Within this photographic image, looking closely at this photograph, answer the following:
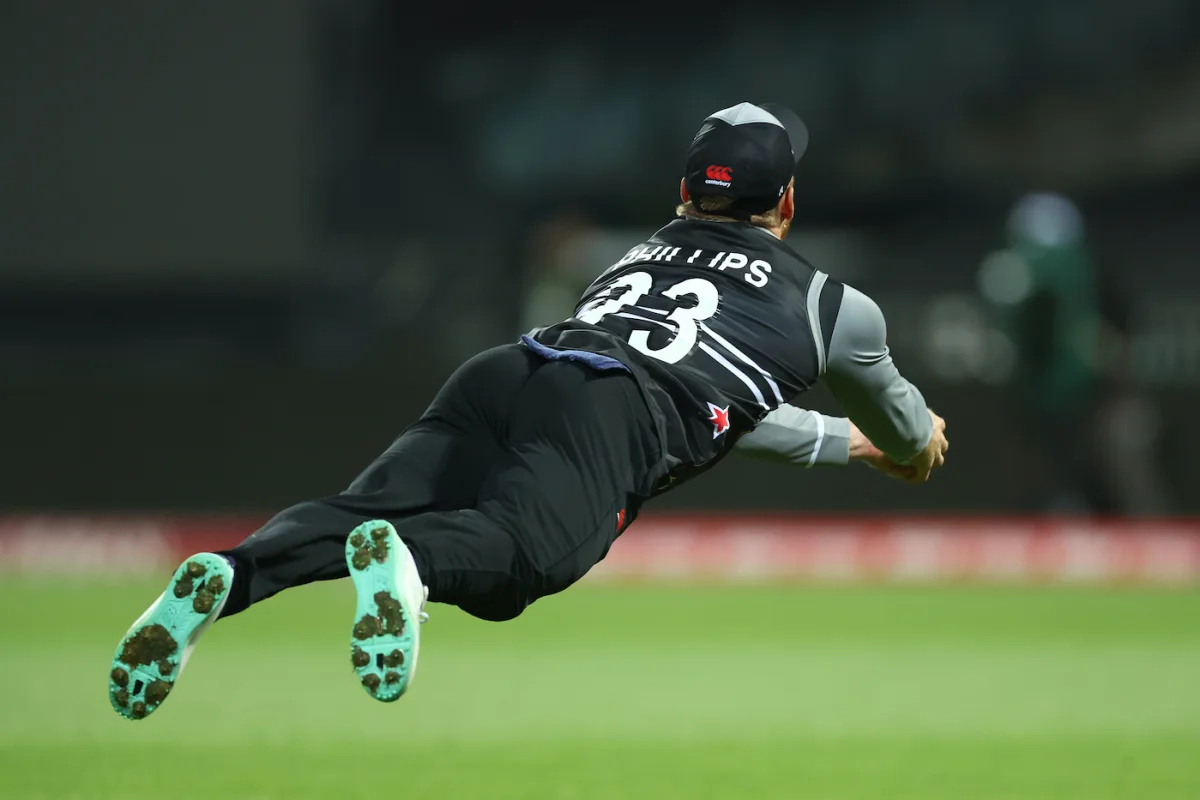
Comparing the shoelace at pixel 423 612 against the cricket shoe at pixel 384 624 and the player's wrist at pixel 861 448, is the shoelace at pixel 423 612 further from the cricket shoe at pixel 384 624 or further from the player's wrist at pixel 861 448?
the player's wrist at pixel 861 448

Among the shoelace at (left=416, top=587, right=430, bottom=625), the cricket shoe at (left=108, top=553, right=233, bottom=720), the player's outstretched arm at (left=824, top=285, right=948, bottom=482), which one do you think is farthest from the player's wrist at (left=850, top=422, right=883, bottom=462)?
the cricket shoe at (left=108, top=553, right=233, bottom=720)

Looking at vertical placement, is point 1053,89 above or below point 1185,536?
above

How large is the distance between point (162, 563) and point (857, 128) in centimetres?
863

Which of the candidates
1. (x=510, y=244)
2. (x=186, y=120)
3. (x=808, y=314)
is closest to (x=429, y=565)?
(x=808, y=314)

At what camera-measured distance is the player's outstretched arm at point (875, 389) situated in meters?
4.35

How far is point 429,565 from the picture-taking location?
367 centimetres

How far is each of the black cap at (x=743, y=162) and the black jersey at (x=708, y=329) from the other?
8cm

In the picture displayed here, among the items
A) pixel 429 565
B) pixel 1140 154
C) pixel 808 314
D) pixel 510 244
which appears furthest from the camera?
pixel 1140 154

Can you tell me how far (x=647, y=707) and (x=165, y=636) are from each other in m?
2.89

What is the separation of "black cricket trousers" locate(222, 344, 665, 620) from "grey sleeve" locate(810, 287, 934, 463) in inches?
23.7

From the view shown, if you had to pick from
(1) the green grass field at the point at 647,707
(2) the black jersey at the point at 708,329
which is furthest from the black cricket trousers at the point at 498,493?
(1) the green grass field at the point at 647,707

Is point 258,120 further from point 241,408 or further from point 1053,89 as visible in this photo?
point 1053,89

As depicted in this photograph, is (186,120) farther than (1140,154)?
No

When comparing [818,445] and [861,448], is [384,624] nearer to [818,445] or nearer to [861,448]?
[818,445]
